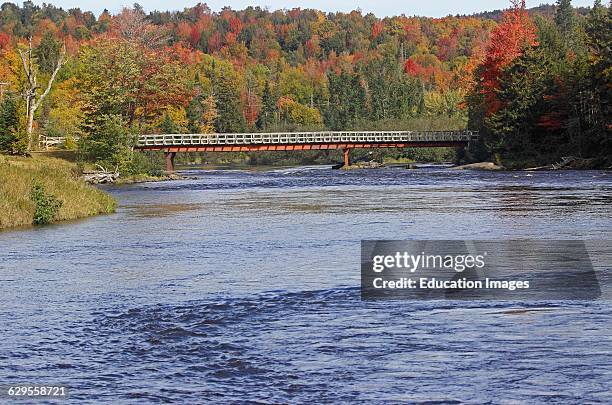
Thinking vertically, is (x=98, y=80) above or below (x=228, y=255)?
above

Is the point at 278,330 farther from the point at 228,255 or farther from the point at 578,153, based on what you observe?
the point at 578,153

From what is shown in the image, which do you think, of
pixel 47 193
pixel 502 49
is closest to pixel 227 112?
pixel 502 49

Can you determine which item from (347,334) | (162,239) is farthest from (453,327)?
(162,239)

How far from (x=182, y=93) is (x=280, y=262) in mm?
87965

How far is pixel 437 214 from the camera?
41.4 metres

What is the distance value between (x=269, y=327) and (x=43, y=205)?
23.8 m

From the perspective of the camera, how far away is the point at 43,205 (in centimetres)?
4000

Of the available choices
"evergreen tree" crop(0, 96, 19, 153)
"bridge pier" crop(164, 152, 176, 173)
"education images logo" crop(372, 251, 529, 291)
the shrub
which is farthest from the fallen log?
"education images logo" crop(372, 251, 529, 291)

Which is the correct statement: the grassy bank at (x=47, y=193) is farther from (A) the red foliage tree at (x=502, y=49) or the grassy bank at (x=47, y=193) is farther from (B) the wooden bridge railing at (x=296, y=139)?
(A) the red foliage tree at (x=502, y=49)

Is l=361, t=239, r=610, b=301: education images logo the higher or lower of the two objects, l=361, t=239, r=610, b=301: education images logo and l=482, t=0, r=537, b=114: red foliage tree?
the lower

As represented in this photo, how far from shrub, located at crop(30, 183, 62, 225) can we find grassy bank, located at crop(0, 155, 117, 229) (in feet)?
0.48

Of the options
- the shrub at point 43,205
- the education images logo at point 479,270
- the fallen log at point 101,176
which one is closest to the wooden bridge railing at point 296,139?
the fallen log at point 101,176

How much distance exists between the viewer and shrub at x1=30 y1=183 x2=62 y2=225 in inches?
1560

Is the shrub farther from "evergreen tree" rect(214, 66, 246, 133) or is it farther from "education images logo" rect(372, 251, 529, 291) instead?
"evergreen tree" rect(214, 66, 246, 133)
